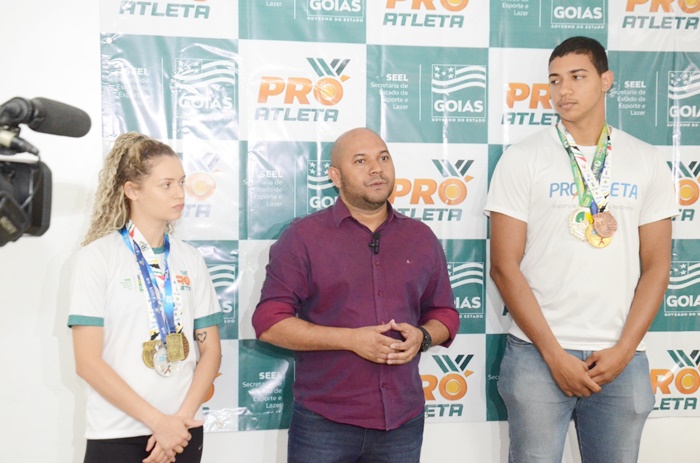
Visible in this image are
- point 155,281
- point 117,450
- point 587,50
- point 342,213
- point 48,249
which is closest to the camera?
point 117,450

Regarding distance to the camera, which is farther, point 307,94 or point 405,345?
point 307,94

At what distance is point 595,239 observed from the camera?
250 cm

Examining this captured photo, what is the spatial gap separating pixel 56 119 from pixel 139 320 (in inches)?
37.5

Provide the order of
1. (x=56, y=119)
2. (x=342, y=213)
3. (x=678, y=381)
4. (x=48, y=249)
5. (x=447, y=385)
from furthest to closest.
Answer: (x=678, y=381) → (x=447, y=385) → (x=48, y=249) → (x=342, y=213) → (x=56, y=119)

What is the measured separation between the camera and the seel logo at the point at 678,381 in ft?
10.1

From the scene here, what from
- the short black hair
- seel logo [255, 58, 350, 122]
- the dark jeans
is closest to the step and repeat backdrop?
seel logo [255, 58, 350, 122]

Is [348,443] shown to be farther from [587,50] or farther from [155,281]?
[587,50]

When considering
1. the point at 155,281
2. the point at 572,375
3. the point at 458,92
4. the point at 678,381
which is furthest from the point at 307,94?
the point at 678,381

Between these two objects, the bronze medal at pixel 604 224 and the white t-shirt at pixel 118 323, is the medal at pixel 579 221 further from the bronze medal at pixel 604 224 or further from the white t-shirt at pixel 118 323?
the white t-shirt at pixel 118 323

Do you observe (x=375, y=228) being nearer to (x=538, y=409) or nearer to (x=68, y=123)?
(x=538, y=409)

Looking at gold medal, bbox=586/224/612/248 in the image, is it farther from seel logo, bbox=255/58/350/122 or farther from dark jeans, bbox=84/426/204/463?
dark jeans, bbox=84/426/204/463

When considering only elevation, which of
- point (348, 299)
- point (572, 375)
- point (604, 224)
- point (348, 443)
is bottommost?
point (348, 443)

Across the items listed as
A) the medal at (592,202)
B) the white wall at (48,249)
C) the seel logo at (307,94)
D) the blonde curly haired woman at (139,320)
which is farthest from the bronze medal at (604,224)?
the white wall at (48,249)

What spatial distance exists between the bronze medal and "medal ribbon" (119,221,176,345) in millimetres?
1531
